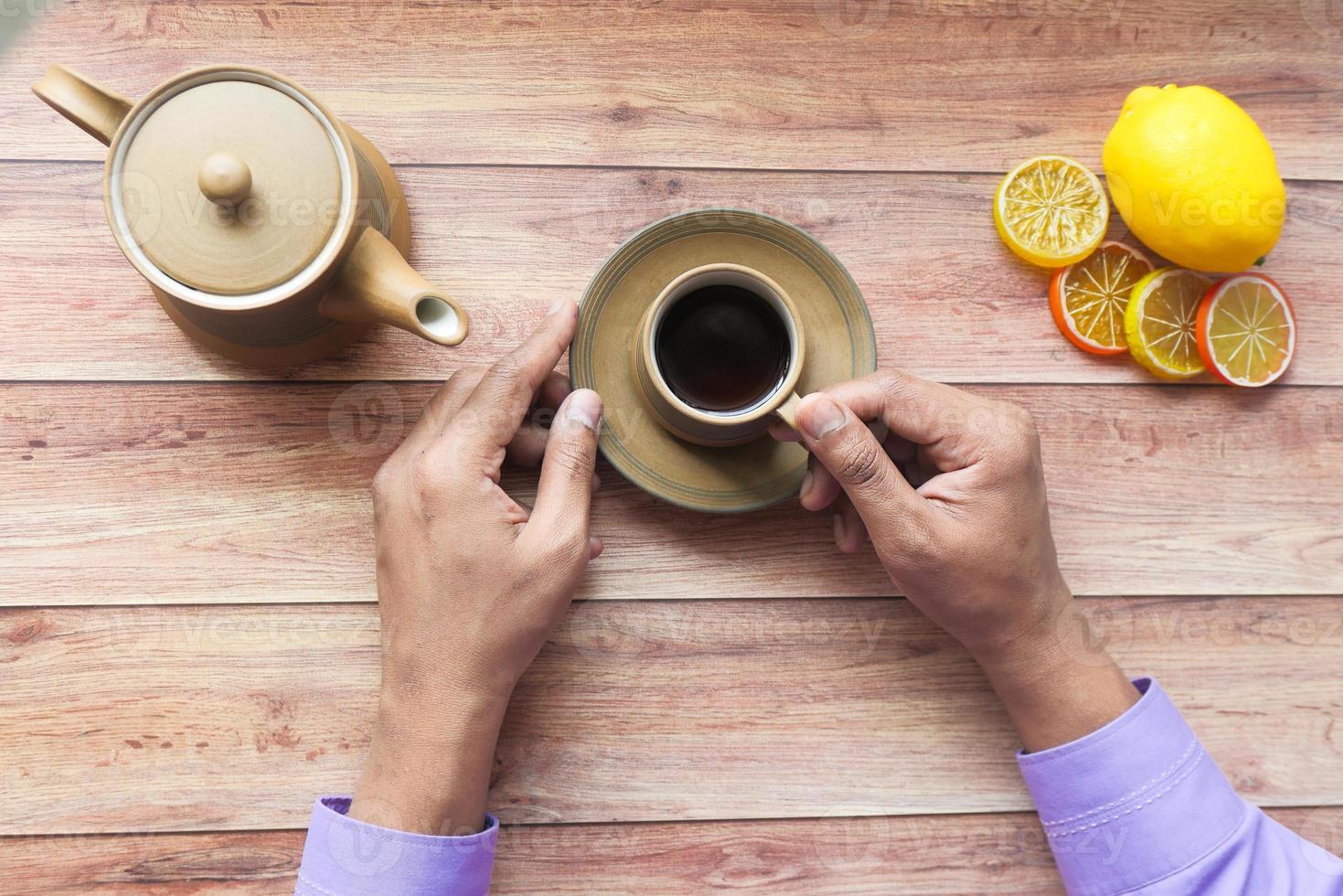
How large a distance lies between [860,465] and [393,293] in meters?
0.46

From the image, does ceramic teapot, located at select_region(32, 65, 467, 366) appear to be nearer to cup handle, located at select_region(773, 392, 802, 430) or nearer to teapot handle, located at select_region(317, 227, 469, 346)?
teapot handle, located at select_region(317, 227, 469, 346)

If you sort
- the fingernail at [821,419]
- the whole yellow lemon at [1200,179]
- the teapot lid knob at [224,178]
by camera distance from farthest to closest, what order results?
the whole yellow lemon at [1200,179], the fingernail at [821,419], the teapot lid knob at [224,178]

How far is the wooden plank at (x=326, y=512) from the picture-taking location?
3.24 ft

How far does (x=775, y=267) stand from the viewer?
95cm

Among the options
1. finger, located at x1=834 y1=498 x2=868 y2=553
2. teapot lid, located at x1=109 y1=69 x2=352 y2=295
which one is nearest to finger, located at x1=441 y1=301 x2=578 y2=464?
teapot lid, located at x1=109 y1=69 x2=352 y2=295

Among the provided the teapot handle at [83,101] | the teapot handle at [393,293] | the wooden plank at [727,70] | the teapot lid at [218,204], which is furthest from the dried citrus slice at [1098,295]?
the teapot handle at [83,101]

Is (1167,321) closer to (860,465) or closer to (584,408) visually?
(860,465)

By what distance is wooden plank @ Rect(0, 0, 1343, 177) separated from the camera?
1003 millimetres

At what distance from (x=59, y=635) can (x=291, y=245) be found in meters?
0.59

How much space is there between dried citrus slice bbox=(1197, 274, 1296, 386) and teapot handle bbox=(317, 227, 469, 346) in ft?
2.84

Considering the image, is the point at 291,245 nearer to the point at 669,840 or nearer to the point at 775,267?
the point at 775,267

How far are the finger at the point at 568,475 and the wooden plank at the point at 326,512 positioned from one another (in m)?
0.13

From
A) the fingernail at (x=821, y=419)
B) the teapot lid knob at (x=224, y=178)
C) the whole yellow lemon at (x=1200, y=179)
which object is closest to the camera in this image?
the teapot lid knob at (x=224, y=178)

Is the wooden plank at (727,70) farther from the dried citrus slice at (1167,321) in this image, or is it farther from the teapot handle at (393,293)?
the teapot handle at (393,293)
